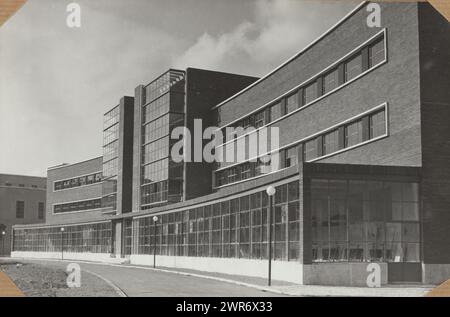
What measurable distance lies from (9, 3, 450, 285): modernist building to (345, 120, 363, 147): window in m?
0.07

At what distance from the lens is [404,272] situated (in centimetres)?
2886

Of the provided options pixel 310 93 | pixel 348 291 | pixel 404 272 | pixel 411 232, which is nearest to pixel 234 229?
pixel 310 93

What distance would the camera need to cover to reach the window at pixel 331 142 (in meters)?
37.9

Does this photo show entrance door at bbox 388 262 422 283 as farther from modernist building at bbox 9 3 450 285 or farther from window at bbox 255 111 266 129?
window at bbox 255 111 266 129

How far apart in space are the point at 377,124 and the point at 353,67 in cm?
449

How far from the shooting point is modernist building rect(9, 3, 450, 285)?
28859 mm

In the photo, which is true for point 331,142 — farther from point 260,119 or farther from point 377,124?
point 260,119

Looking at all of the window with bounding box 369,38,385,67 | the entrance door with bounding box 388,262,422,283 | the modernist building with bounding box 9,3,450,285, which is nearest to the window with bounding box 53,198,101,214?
the modernist building with bounding box 9,3,450,285

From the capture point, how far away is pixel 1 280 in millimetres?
16016

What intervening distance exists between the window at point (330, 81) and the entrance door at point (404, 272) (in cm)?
1337

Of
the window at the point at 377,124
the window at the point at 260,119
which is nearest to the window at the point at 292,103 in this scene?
the window at the point at 260,119

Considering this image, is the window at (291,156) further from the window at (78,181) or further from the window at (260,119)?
the window at (78,181)

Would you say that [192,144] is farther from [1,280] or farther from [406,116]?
[1,280]

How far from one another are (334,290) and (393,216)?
6.74m
